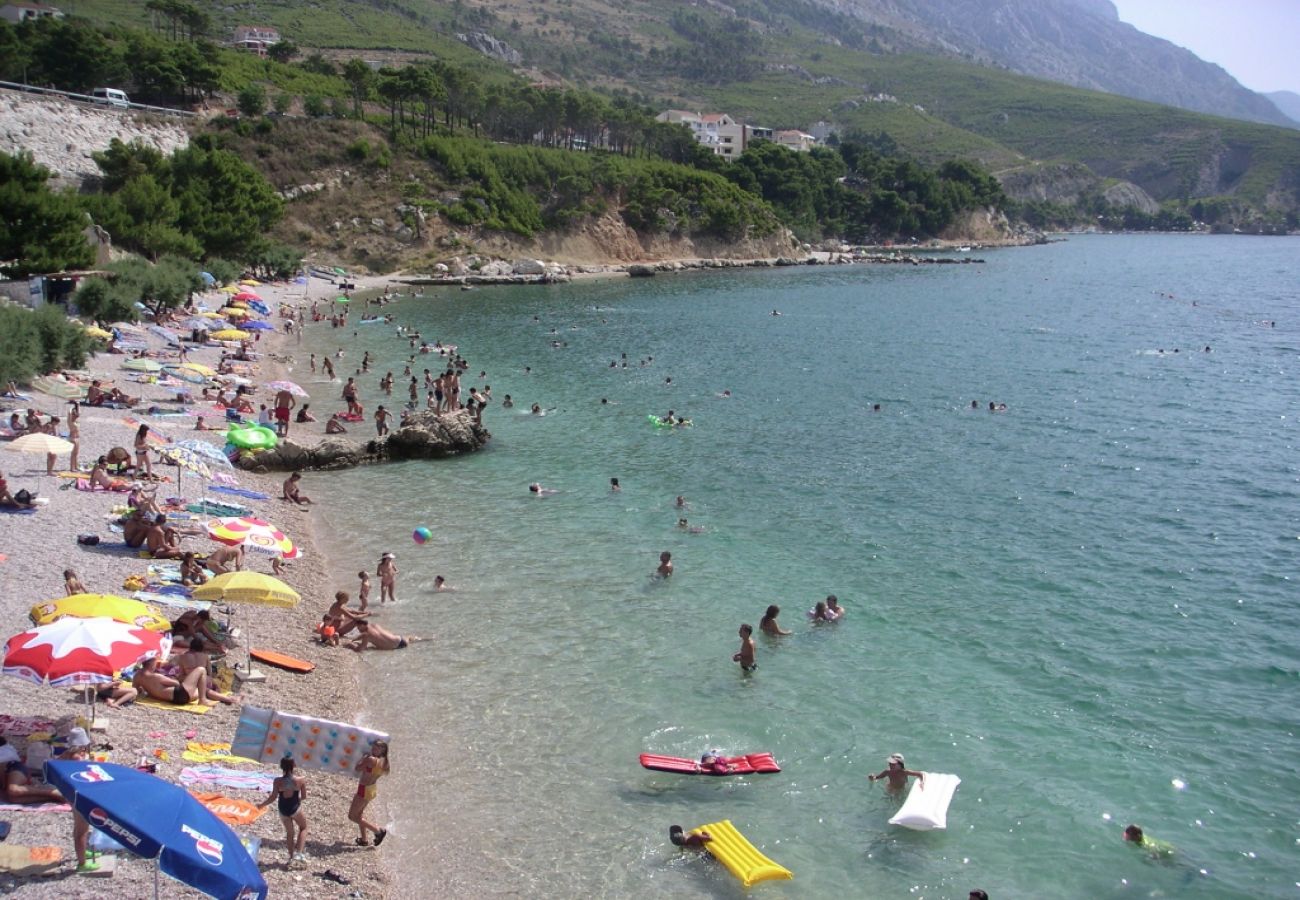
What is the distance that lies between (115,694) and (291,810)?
4.20m

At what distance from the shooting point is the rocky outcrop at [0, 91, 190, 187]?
6862cm

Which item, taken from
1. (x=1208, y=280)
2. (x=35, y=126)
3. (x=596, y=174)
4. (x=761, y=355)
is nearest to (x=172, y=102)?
(x=35, y=126)

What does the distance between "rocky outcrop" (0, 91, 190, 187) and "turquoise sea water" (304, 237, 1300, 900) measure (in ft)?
142

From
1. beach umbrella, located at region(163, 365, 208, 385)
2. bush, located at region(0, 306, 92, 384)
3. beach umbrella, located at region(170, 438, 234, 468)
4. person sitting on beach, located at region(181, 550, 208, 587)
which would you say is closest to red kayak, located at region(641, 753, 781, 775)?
person sitting on beach, located at region(181, 550, 208, 587)

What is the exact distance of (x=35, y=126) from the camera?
70.5m

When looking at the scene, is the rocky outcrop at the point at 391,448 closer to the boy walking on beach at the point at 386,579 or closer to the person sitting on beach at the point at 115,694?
the boy walking on beach at the point at 386,579

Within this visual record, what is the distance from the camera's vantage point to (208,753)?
43.9 ft

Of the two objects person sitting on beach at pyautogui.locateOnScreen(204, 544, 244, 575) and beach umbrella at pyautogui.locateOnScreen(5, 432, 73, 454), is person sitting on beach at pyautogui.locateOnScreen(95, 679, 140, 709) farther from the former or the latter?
beach umbrella at pyautogui.locateOnScreen(5, 432, 73, 454)

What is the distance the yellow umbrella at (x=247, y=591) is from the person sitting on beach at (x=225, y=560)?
278 centimetres

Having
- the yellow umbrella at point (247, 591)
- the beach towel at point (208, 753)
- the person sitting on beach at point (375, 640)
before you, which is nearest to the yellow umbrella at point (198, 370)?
the person sitting on beach at point (375, 640)

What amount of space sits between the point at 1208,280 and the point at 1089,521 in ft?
342

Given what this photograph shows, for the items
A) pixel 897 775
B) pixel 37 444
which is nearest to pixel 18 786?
pixel 897 775

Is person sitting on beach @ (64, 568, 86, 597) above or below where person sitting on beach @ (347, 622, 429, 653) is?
above

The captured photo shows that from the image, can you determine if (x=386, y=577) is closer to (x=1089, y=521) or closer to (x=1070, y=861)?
(x=1070, y=861)
